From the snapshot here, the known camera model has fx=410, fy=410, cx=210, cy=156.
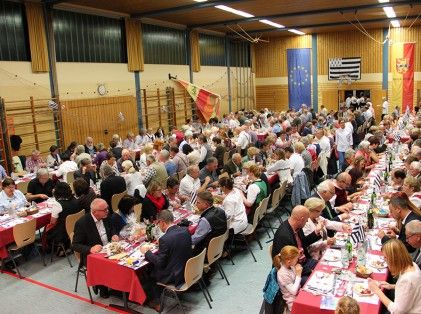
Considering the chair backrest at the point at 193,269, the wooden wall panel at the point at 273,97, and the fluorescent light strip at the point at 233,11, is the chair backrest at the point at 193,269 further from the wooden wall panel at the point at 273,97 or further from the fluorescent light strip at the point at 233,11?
the wooden wall panel at the point at 273,97

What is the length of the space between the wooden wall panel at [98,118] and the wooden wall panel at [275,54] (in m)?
13.9

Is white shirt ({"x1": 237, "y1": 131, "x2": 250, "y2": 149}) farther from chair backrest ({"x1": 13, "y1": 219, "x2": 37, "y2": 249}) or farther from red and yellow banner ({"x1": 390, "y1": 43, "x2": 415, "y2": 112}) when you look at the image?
red and yellow banner ({"x1": 390, "y1": 43, "x2": 415, "y2": 112})

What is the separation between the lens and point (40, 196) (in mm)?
8852

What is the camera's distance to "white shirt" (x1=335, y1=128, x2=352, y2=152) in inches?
501

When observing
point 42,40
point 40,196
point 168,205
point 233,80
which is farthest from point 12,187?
point 233,80

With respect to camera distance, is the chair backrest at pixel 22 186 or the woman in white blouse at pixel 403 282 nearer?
the woman in white blouse at pixel 403 282

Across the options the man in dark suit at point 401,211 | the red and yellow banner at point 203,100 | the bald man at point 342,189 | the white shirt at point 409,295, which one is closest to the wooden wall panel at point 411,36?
the red and yellow banner at point 203,100

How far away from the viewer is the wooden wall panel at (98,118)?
14.5 m

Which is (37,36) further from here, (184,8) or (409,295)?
(409,295)

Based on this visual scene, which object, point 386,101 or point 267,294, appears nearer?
point 267,294

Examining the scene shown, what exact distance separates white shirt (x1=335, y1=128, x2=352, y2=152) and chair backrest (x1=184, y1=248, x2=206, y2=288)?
8541mm

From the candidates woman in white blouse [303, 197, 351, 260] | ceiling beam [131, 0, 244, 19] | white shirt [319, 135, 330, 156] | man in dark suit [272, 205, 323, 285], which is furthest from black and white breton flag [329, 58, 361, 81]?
man in dark suit [272, 205, 323, 285]

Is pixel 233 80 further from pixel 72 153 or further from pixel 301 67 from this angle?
pixel 72 153

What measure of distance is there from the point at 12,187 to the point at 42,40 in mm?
7101
